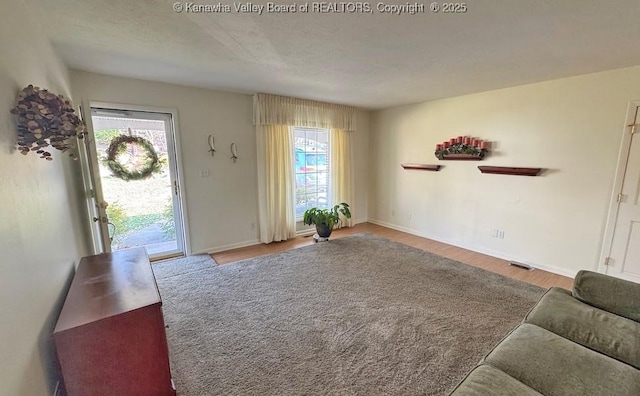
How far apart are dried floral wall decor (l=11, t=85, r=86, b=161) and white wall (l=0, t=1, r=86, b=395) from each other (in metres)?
0.04

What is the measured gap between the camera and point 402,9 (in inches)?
65.0

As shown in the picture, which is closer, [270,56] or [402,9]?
[402,9]

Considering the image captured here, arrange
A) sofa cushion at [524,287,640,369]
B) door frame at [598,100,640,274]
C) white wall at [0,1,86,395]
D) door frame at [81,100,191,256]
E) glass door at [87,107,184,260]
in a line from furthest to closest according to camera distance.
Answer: glass door at [87,107,184,260] < door frame at [81,100,191,256] < door frame at [598,100,640,274] < sofa cushion at [524,287,640,369] < white wall at [0,1,86,395]

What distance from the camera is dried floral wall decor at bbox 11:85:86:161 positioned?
1.21m

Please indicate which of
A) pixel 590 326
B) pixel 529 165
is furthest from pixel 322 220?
pixel 590 326

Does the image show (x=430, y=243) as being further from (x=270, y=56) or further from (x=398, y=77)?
(x=270, y=56)

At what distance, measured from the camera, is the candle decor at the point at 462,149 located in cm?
378

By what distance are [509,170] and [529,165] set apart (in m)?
0.22

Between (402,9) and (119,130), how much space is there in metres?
3.35

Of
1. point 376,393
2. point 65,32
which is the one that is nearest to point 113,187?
point 65,32

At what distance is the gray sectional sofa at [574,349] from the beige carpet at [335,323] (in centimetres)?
51

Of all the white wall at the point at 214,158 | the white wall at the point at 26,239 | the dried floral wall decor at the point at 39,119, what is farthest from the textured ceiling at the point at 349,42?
the dried floral wall decor at the point at 39,119

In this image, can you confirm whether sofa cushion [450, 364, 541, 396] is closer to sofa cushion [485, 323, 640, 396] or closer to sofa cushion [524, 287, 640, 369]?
sofa cushion [485, 323, 640, 396]

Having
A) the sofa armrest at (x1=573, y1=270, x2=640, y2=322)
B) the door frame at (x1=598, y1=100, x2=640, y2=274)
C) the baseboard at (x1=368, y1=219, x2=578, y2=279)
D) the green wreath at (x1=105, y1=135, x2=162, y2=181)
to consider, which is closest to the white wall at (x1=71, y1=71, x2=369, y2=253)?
the green wreath at (x1=105, y1=135, x2=162, y2=181)
